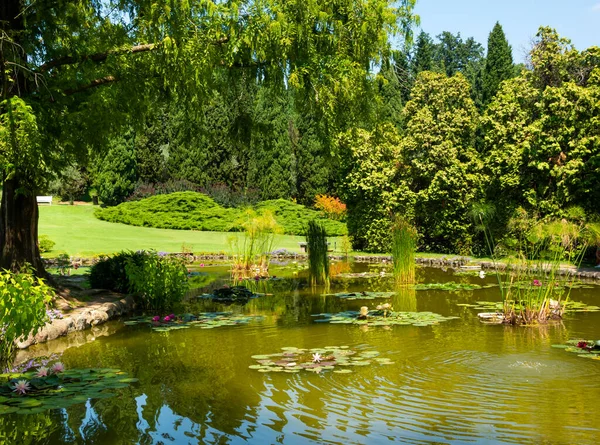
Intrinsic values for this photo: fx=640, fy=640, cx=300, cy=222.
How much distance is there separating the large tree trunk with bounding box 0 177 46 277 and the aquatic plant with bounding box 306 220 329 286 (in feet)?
14.3

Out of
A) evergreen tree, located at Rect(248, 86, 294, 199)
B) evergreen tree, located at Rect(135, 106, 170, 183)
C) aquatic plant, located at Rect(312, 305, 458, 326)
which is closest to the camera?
aquatic plant, located at Rect(312, 305, 458, 326)

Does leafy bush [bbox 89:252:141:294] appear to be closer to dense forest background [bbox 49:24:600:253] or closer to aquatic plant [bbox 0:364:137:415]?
dense forest background [bbox 49:24:600:253]

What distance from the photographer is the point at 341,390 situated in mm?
4785

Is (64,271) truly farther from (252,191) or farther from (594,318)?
(252,191)

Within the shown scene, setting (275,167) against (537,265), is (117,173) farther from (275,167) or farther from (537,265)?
(537,265)

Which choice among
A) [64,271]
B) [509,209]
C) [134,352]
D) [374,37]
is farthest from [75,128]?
[509,209]

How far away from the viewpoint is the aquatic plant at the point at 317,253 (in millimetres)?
10898

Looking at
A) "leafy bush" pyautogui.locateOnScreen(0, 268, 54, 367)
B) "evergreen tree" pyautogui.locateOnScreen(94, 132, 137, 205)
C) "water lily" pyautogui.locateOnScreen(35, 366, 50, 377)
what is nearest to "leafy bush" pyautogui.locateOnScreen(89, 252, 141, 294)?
"leafy bush" pyautogui.locateOnScreen(0, 268, 54, 367)

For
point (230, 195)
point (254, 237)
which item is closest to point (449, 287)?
point (254, 237)

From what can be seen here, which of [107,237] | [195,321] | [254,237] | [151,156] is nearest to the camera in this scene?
[195,321]

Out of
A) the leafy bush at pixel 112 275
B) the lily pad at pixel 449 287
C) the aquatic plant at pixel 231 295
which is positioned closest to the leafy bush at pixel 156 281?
the leafy bush at pixel 112 275

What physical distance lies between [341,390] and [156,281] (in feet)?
15.9

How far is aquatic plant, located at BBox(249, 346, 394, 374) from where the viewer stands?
17.8 ft

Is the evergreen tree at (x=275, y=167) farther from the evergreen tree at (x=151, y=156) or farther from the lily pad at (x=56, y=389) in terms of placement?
the lily pad at (x=56, y=389)
